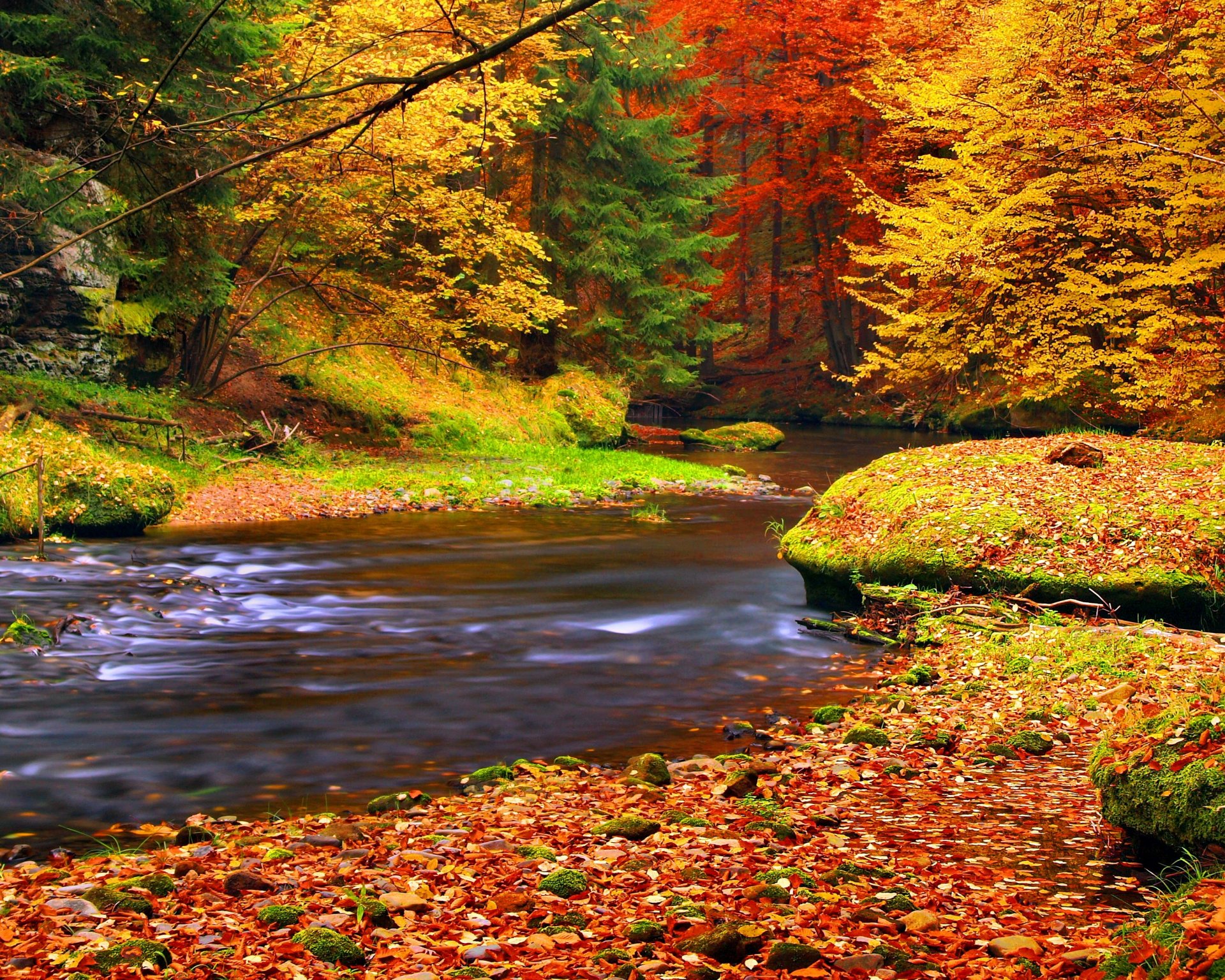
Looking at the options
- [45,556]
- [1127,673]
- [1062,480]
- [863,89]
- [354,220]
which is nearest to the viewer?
[1127,673]

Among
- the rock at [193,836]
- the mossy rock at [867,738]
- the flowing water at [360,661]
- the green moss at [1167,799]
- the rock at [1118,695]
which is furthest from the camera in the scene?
the rock at [1118,695]

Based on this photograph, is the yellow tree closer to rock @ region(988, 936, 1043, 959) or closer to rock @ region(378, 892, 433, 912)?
rock @ region(988, 936, 1043, 959)

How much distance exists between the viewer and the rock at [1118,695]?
6246 mm

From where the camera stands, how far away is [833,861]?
13.6 ft

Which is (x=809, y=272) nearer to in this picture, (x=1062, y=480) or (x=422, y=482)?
(x=422, y=482)

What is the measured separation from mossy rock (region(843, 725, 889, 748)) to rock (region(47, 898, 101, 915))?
388 cm

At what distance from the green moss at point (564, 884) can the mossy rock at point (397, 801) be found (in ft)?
4.77

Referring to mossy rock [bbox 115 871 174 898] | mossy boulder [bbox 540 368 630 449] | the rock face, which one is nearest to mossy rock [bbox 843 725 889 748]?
mossy rock [bbox 115 871 174 898]

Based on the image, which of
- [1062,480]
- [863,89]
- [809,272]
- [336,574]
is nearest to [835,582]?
[1062,480]

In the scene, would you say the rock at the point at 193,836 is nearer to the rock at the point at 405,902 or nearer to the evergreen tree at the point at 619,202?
the rock at the point at 405,902

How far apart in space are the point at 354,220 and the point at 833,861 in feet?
51.8

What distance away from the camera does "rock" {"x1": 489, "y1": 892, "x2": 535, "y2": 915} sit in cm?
373

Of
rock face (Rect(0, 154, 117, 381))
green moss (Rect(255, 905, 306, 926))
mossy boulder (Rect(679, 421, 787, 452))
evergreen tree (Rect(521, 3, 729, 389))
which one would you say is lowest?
green moss (Rect(255, 905, 306, 926))

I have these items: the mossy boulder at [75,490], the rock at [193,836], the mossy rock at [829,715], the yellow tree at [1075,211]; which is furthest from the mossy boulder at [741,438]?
the rock at [193,836]
